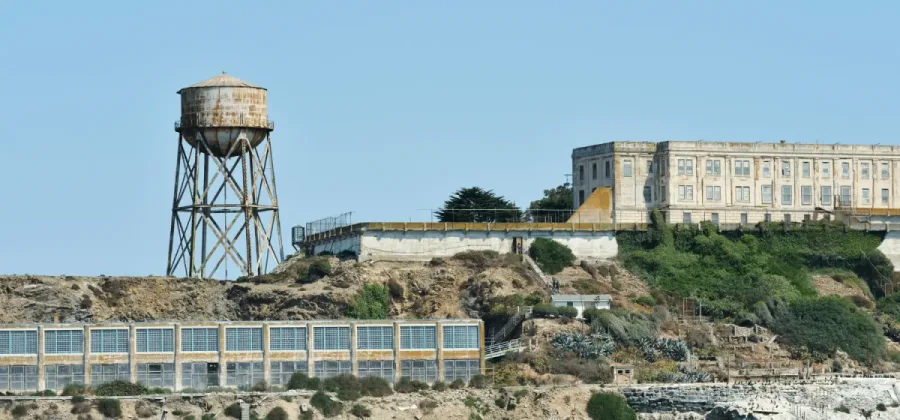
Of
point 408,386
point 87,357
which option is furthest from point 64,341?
point 408,386

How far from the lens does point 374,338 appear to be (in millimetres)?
114688

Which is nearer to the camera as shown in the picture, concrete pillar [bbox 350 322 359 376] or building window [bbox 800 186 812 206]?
concrete pillar [bbox 350 322 359 376]

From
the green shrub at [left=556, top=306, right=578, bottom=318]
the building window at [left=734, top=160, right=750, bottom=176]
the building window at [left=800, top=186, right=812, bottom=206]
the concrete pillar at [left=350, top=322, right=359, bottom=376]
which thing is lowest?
the concrete pillar at [left=350, top=322, right=359, bottom=376]

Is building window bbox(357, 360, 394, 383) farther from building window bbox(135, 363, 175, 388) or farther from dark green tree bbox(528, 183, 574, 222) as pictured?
dark green tree bbox(528, 183, 574, 222)

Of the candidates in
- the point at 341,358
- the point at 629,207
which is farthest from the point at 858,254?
the point at 341,358

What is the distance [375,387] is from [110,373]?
12107 mm

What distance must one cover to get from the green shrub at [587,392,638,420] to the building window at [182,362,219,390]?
17298 mm

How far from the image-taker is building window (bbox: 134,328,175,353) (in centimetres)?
11181

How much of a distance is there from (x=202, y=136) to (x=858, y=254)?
37177mm

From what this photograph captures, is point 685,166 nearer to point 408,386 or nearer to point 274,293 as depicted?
point 274,293

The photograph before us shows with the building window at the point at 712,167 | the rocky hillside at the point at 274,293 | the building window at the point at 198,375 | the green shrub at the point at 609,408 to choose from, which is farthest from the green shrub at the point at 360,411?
the building window at the point at 712,167

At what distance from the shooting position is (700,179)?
138125 mm

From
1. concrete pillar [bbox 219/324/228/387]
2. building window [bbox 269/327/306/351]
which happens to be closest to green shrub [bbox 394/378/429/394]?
building window [bbox 269/327/306/351]

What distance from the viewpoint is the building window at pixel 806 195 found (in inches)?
5512
